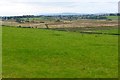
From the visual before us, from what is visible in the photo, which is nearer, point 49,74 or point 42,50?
point 49,74

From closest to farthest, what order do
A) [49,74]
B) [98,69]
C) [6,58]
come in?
[49,74], [98,69], [6,58]

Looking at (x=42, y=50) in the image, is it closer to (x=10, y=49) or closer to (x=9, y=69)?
(x=10, y=49)

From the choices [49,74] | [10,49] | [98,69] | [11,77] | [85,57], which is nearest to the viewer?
[11,77]

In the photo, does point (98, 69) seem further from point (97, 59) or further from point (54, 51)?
point (54, 51)

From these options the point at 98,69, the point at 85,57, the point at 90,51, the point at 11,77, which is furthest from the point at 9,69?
the point at 90,51

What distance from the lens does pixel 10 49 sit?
129 feet

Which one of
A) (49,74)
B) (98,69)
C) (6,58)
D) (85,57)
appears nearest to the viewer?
(49,74)

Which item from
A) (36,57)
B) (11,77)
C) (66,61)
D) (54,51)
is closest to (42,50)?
(54,51)

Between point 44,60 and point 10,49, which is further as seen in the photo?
point 10,49

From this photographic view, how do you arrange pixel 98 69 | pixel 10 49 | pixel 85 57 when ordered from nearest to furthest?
pixel 98 69 → pixel 85 57 → pixel 10 49

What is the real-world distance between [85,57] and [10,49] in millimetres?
9456

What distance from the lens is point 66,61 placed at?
3328cm

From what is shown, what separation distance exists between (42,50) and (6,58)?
7.37 meters

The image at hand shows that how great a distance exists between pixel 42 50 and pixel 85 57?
632cm
